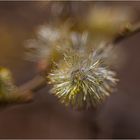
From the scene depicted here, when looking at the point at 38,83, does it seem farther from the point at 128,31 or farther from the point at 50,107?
the point at 50,107

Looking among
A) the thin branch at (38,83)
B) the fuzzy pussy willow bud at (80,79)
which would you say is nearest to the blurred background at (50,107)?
the thin branch at (38,83)

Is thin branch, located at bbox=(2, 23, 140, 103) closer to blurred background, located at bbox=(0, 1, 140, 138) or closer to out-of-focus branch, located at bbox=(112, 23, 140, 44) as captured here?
out-of-focus branch, located at bbox=(112, 23, 140, 44)

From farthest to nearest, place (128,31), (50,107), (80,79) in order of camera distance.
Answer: (50,107)
(128,31)
(80,79)

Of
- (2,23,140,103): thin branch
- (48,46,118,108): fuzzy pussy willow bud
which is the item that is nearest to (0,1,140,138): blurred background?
(2,23,140,103): thin branch

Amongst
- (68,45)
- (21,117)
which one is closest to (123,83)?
(21,117)

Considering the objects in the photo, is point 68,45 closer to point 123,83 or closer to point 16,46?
point 16,46

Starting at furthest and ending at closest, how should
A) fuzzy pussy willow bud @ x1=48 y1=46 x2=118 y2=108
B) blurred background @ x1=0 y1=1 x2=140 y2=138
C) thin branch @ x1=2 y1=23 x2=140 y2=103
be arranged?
blurred background @ x1=0 y1=1 x2=140 y2=138, thin branch @ x1=2 y1=23 x2=140 y2=103, fuzzy pussy willow bud @ x1=48 y1=46 x2=118 y2=108

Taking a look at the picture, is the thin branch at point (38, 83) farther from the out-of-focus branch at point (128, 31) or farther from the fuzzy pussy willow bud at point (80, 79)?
the fuzzy pussy willow bud at point (80, 79)

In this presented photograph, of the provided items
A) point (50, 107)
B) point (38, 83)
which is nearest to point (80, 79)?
point (38, 83)
